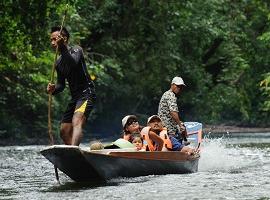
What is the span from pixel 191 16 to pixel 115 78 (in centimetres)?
456

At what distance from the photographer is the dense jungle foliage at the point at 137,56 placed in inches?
1109

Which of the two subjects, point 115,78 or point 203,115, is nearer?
point 115,78

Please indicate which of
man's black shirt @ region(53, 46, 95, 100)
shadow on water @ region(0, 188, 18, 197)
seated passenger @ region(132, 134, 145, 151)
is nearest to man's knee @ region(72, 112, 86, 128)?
man's black shirt @ region(53, 46, 95, 100)

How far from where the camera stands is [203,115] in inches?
1997

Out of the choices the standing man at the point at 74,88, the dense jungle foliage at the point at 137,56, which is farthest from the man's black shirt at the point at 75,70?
the dense jungle foliage at the point at 137,56

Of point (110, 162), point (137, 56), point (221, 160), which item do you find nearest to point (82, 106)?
point (110, 162)

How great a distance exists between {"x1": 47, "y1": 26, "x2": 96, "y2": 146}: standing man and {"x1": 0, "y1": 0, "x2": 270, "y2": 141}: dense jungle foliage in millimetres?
10390

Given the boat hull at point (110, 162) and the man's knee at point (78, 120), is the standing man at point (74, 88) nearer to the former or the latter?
the man's knee at point (78, 120)

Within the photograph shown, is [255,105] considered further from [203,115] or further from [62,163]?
[62,163]

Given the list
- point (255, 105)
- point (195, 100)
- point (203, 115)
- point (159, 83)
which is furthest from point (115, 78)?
point (255, 105)

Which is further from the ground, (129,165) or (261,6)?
(261,6)

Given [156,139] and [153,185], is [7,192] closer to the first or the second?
[153,185]

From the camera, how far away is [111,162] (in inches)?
515

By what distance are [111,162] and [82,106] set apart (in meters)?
0.92
